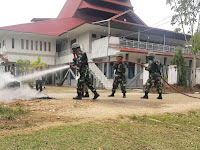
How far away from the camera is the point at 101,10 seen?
26.0 m

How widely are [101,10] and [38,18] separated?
12.7 meters

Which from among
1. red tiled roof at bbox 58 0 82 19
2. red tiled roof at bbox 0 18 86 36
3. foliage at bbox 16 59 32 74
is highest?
red tiled roof at bbox 58 0 82 19

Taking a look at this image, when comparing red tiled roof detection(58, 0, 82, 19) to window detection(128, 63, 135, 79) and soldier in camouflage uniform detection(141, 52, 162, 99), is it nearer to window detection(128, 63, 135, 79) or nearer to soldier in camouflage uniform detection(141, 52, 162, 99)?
window detection(128, 63, 135, 79)

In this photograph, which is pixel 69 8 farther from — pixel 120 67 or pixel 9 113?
pixel 9 113

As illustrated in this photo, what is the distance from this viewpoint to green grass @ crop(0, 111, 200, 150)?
2703 mm

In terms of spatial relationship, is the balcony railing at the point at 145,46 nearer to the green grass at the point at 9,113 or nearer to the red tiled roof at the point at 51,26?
the red tiled roof at the point at 51,26

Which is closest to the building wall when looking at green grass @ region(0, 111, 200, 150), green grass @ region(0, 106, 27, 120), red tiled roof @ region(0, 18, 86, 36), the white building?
the white building

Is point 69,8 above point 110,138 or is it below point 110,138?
above

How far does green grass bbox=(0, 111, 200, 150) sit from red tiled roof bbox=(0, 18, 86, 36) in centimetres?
2255

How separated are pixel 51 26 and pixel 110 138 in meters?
27.1

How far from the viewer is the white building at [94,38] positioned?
1978cm

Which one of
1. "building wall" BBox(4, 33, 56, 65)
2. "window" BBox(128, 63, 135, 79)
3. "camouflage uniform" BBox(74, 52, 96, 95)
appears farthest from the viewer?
"building wall" BBox(4, 33, 56, 65)

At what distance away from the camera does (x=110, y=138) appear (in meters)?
3.03

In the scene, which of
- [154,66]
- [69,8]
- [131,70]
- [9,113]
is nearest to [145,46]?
[131,70]
